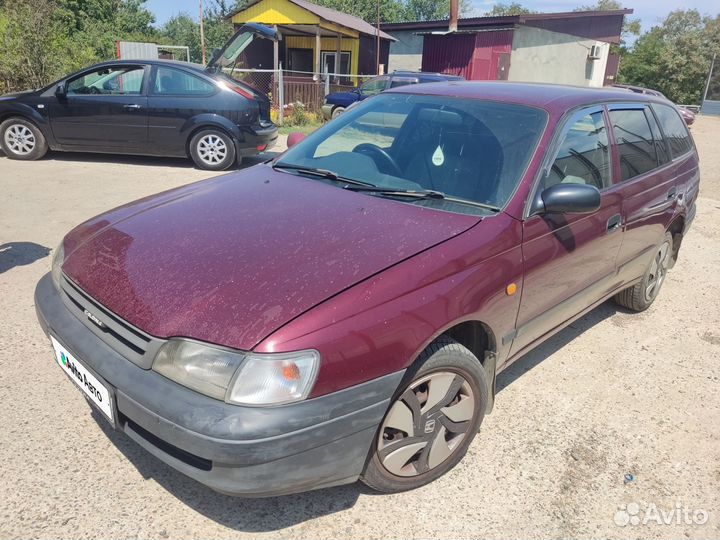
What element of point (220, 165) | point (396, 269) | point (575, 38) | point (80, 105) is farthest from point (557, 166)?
point (575, 38)

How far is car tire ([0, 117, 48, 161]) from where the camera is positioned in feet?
26.7

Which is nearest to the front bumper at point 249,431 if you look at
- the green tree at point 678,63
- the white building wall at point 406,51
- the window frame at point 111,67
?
the window frame at point 111,67

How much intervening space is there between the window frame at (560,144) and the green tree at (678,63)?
4808 centimetres

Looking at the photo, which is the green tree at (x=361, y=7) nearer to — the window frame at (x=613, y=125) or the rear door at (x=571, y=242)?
the window frame at (x=613, y=125)

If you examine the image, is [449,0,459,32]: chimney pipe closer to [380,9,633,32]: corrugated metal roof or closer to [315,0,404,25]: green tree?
[380,9,633,32]: corrugated metal roof

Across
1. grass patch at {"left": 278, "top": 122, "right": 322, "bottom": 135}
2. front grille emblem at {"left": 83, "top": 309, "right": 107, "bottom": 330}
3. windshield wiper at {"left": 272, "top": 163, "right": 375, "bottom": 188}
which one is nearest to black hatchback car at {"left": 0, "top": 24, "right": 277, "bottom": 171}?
grass patch at {"left": 278, "top": 122, "right": 322, "bottom": 135}

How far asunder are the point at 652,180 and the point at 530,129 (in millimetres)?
1423

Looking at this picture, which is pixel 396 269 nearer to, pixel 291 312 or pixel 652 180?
pixel 291 312

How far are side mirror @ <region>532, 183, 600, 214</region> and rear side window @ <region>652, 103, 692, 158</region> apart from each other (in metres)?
2.01

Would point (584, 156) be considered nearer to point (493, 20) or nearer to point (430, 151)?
point (430, 151)

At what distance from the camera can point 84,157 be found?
8.86m

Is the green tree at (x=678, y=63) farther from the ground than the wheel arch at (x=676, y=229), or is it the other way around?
the green tree at (x=678, y=63)

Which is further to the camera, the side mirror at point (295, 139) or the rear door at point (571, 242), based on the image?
the side mirror at point (295, 139)

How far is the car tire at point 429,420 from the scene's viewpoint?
2.11m
